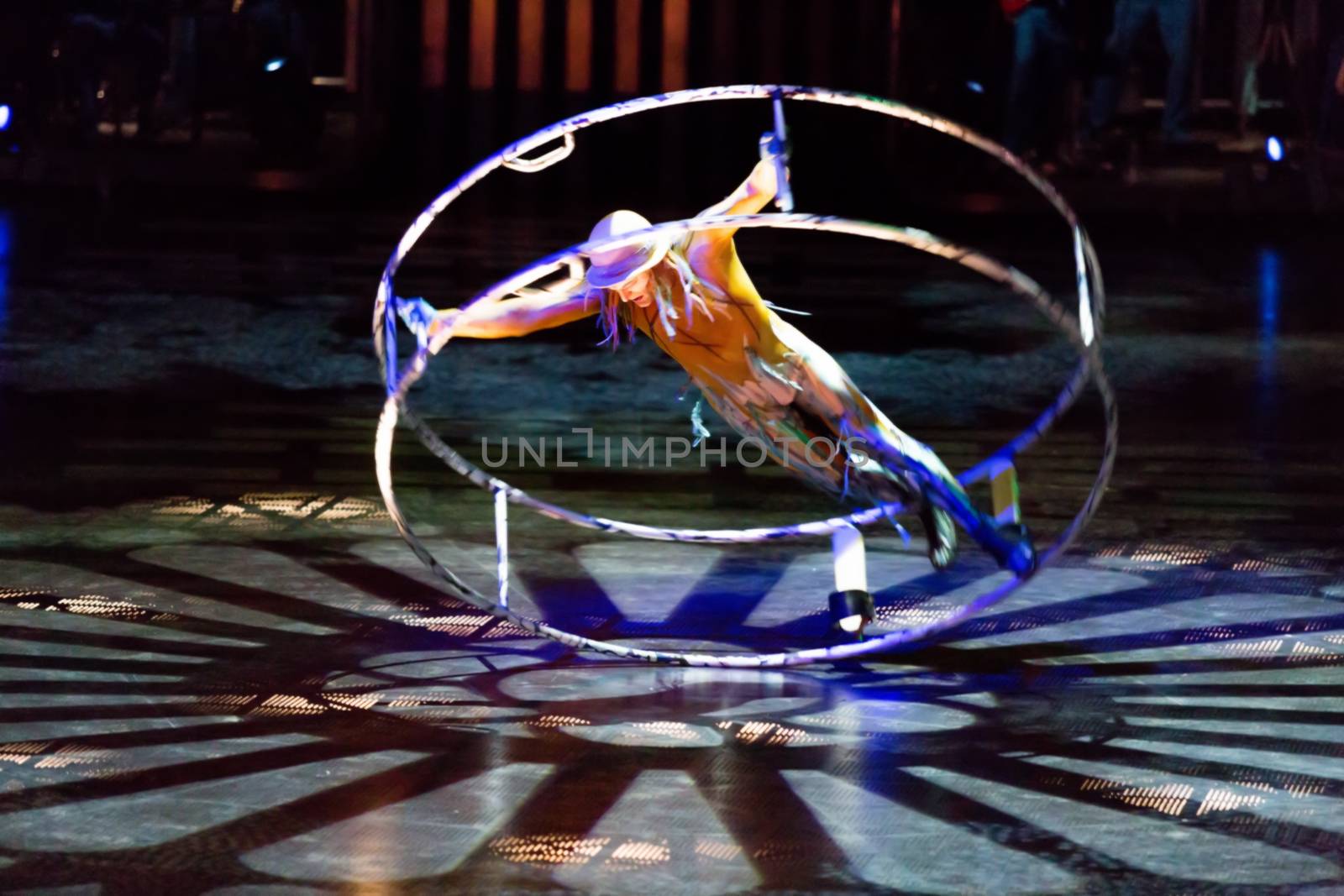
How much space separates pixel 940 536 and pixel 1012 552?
0.19 meters

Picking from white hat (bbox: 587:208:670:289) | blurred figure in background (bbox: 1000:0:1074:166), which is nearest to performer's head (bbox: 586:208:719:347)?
white hat (bbox: 587:208:670:289)

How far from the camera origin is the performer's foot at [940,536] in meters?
5.20

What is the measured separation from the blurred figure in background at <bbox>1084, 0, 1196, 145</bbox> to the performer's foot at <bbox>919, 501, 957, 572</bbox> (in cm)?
1088

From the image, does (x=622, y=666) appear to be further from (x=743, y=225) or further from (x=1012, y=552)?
(x=743, y=225)

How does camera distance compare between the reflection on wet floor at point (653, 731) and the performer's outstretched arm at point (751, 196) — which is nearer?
the reflection on wet floor at point (653, 731)

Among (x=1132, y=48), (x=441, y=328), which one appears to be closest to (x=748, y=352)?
(x=441, y=328)

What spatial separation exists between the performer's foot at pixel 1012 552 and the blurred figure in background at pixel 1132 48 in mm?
10842

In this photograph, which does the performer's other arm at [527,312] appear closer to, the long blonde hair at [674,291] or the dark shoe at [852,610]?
the long blonde hair at [674,291]

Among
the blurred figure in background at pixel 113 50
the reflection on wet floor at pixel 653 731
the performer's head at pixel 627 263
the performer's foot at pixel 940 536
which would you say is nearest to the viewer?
the reflection on wet floor at pixel 653 731

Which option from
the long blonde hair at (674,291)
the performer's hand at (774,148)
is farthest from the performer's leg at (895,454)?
the performer's hand at (774,148)

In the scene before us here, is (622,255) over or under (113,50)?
under

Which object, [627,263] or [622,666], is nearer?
[627,263]

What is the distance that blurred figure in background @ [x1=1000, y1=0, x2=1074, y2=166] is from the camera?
49.4 ft

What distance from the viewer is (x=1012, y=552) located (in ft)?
17.2
